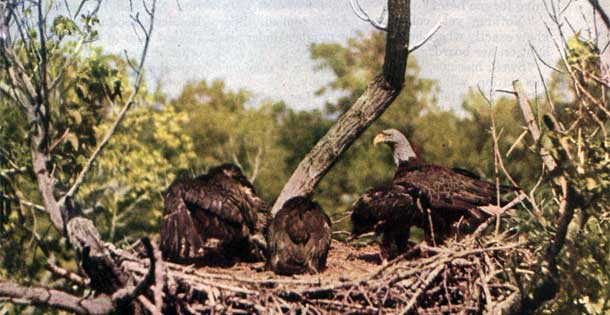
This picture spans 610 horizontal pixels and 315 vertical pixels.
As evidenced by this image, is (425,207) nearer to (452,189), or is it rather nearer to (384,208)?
(452,189)

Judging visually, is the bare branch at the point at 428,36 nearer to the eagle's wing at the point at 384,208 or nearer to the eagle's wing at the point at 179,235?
the eagle's wing at the point at 384,208

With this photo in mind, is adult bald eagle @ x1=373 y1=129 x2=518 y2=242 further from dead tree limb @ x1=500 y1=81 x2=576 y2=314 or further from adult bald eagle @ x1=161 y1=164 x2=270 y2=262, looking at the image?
dead tree limb @ x1=500 y1=81 x2=576 y2=314

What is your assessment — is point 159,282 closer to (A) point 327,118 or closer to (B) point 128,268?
(B) point 128,268

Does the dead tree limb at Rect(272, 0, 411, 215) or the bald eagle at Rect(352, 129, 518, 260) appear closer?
the bald eagle at Rect(352, 129, 518, 260)

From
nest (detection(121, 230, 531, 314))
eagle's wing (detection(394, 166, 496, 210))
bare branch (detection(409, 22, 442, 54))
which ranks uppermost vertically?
bare branch (detection(409, 22, 442, 54))

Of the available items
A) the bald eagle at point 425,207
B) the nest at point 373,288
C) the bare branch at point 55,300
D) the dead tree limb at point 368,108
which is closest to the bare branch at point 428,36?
the dead tree limb at point 368,108

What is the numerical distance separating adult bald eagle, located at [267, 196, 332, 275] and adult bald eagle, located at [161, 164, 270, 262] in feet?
1.38

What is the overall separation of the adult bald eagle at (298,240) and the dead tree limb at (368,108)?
1142 mm

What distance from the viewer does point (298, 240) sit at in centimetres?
659

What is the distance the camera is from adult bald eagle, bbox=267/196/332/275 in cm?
651

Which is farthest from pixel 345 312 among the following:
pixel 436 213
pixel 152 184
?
pixel 152 184

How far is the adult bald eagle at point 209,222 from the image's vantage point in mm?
6844

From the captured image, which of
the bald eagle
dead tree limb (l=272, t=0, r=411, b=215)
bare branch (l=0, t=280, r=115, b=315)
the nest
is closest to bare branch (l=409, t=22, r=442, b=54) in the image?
dead tree limb (l=272, t=0, r=411, b=215)

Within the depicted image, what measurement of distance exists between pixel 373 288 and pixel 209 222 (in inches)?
67.1
